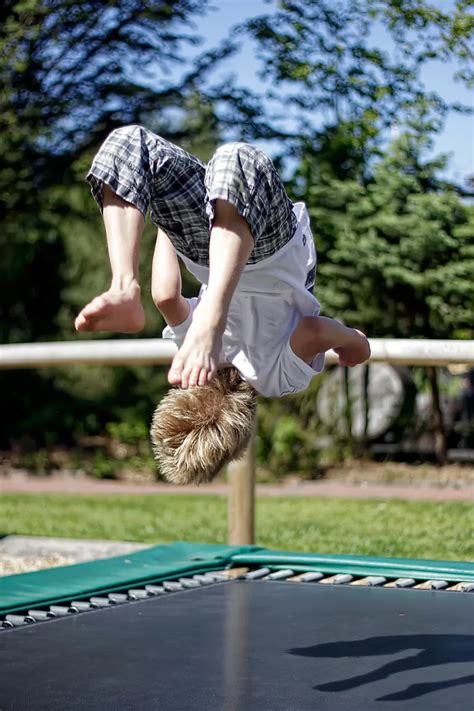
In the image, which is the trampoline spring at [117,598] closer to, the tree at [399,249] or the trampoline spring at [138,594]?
the trampoline spring at [138,594]

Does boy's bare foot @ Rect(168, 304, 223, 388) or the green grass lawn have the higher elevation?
boy's bare foot @ Rect(168, 304, 223, 388)

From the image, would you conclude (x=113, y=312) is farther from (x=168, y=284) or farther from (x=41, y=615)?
(x=41, y=615)

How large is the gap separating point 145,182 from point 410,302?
6195mm

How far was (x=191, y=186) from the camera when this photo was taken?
2.47 metres

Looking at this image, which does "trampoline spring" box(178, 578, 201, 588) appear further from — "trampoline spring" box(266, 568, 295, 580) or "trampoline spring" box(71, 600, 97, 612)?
"trampoline spring" box(71, 600, 97, 612)

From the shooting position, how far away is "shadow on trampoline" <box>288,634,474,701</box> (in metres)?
2.26

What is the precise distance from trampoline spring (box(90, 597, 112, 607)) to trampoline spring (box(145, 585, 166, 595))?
0.68ft

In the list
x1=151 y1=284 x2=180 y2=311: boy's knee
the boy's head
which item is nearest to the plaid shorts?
x1=151 y1=284 x2=180 y2=311: boy's knee

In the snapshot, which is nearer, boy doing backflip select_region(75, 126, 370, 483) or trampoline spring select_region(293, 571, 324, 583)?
boy doing backflip select_region(75, 126, 370, 483)

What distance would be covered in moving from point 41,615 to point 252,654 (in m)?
0.90

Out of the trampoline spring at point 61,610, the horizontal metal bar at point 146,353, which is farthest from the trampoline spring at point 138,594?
the horizontal metal bar at point 146,353

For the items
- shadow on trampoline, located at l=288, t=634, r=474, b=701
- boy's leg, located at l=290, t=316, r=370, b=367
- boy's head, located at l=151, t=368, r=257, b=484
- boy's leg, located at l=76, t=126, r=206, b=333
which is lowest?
shadow on trampoline, located at l=288, t=634, r=474, b=701

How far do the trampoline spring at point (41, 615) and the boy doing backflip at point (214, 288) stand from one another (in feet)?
3.51

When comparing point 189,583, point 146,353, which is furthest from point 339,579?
point 146,353
